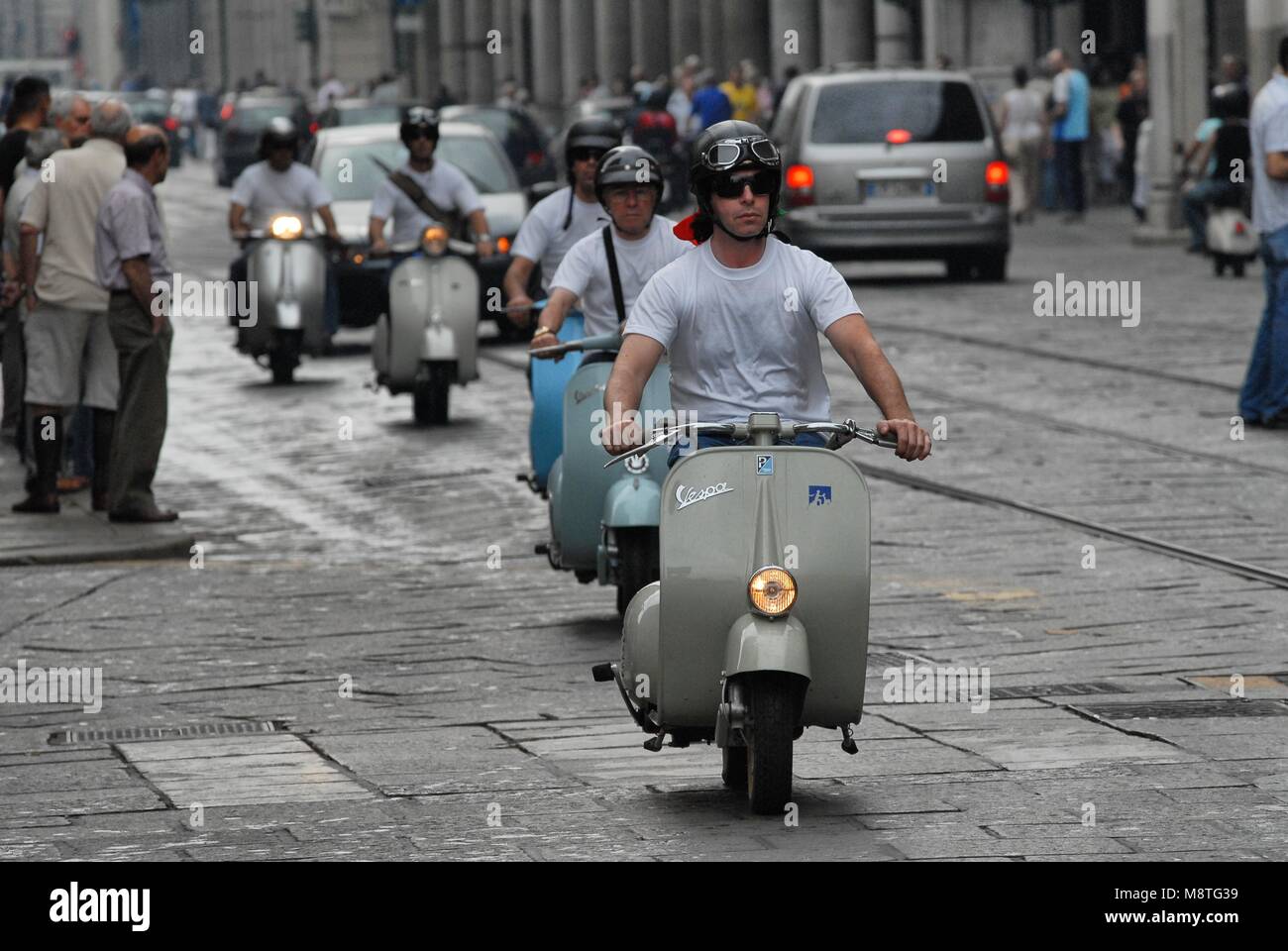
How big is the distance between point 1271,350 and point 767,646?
313 inches

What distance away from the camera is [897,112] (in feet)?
77.6

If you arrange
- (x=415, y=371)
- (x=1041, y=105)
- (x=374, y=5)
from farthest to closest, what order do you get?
(x=374, y=5) → (x=1041, y=105) → (x=415, y=371)

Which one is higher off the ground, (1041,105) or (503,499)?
(1041,105)

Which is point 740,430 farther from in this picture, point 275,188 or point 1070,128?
point 1070,128

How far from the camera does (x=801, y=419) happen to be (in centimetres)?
696

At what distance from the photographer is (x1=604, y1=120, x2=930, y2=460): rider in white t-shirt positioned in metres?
6.71

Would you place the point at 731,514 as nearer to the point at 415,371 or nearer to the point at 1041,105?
the point at 415,371

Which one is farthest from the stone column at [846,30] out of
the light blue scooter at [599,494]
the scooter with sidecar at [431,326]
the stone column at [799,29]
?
the light blue scooter at [599,494]

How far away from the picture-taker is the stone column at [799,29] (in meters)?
46.0

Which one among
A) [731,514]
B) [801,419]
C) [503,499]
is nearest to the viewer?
[731,514]

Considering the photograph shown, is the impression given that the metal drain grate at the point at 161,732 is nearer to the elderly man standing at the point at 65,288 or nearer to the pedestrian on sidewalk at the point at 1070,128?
the elderly man standing at the point at 65,288
